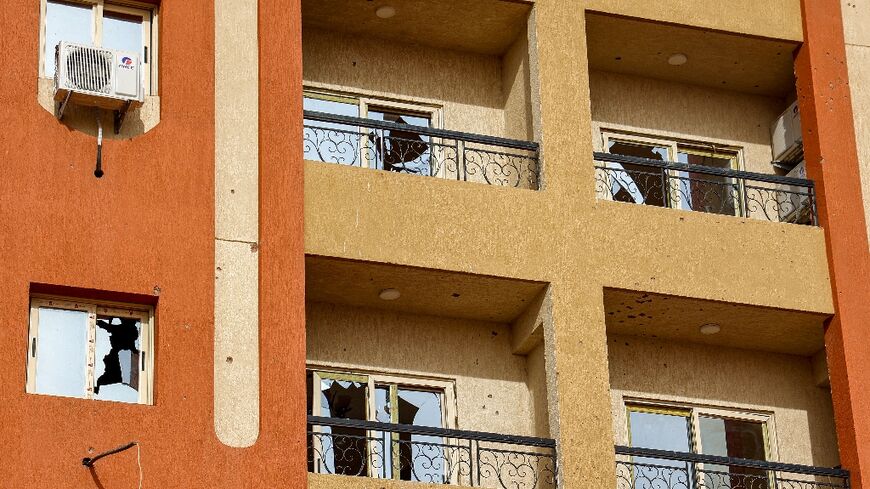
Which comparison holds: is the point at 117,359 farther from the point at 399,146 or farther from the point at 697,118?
the point at 697,118

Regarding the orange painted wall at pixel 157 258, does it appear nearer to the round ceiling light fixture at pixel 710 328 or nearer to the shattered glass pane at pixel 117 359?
the shattered glass pane at pixel 117 359

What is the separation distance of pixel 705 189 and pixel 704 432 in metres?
2.89

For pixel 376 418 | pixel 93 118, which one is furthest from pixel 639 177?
pixel 93 118

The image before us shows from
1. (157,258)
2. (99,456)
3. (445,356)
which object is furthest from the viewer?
(445,356)

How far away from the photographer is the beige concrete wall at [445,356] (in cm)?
1945

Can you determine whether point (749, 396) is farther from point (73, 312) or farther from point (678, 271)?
point (73, 312)

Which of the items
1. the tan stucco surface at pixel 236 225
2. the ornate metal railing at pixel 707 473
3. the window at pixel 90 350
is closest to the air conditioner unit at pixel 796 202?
the ornate metal railing at pixel 707 473

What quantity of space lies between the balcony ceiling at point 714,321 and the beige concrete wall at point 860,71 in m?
1.47

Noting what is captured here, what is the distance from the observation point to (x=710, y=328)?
2039cm

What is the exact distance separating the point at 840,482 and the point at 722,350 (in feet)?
6.91

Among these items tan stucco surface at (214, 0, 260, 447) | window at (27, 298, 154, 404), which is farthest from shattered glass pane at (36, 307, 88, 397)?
tan stucco surface at (214, 0, 260, 447)

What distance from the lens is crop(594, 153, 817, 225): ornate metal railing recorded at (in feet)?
68.0

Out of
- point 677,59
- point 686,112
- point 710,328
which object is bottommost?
point 710,328

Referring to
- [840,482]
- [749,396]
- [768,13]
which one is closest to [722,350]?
[749,396]
